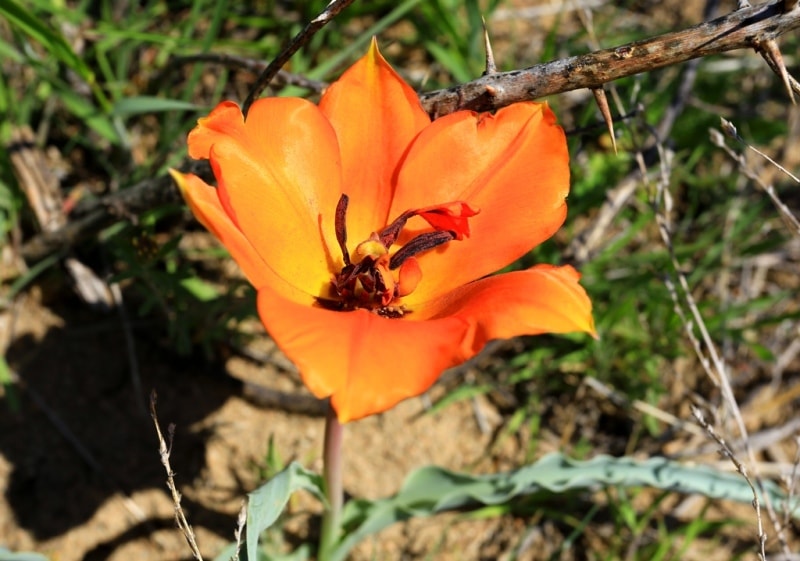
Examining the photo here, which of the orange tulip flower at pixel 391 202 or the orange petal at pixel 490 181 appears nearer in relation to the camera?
the orange tulip flower at pixel 391 202

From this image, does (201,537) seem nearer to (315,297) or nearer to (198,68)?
(315,297)

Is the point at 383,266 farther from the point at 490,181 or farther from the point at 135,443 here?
the point at 135,443

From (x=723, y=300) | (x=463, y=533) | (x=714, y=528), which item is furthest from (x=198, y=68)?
(x=714, y=528)

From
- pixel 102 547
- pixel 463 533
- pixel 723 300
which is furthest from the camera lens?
pixel 723 300

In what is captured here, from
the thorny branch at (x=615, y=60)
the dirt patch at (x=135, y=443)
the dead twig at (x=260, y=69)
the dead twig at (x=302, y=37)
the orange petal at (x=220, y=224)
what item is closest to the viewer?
the orange petal at (x=220, y=224)

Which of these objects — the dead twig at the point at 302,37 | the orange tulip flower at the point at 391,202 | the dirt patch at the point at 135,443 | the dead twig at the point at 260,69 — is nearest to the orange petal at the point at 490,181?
the orange tulip flower at the point at 391,202

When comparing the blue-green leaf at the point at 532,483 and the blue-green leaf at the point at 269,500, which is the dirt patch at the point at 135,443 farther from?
the blue-green leaf at the point at 269,500

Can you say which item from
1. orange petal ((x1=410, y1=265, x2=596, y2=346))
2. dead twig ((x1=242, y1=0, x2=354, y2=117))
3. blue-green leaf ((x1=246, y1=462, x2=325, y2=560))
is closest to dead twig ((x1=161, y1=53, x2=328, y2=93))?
dead twig ((x1=242, y1=0, x2=354, y2=117))
